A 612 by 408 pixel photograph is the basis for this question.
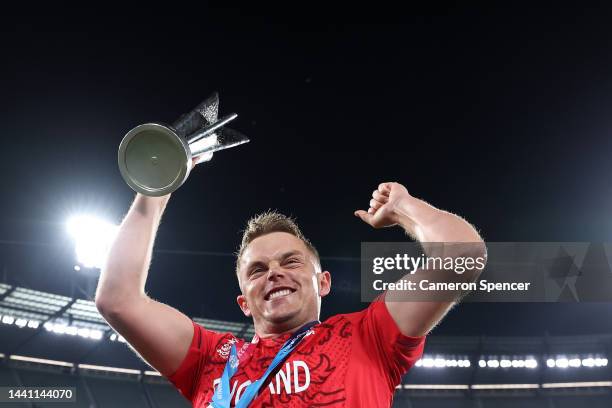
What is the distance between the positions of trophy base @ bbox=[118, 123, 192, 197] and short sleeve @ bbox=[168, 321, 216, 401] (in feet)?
1.85

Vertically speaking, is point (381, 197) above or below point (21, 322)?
below

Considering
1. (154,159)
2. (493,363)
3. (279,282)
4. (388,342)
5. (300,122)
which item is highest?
(300,122)

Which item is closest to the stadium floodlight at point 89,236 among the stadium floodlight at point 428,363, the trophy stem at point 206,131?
the stadium floodlight at point 428,363

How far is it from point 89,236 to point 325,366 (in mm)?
12930

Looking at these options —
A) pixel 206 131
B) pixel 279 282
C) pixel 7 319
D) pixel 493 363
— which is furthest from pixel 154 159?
pixel 493 363

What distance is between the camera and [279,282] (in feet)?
6.75

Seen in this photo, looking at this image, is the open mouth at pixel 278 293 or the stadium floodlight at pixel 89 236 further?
the stadium floodlight at pixel 89 236

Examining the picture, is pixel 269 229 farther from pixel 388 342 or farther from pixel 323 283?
pixel 388 342

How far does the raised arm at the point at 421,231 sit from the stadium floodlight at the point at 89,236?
40.3 feet

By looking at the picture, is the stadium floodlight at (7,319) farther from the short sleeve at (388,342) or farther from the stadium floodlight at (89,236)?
the short sleeve at (388,342)

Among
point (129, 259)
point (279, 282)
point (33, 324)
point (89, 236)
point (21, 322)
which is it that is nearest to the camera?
point (129, 259)

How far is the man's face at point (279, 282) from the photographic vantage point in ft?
6.75

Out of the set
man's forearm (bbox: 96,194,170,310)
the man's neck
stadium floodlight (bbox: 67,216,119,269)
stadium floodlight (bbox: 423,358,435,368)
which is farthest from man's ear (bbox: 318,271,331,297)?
stadium floodlight (bbox: 423,358,435,368)

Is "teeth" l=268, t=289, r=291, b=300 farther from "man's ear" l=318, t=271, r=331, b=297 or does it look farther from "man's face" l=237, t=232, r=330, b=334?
"man's ear" l=318, t=271, r=331, b=297
